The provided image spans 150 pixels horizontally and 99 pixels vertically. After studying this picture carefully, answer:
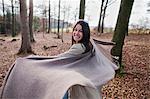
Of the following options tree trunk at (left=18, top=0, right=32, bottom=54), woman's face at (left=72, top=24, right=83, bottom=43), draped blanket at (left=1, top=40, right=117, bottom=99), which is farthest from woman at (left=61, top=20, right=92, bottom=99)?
tree trunk at (left=18, top=0, right=32, bottom=54)

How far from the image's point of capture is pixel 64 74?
324 centimetres

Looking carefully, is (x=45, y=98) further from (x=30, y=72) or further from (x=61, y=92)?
(x=30, y=72)

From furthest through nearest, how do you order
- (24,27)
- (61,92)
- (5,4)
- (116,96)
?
(5,4) < (24,27) < (116,96) < (61,92)

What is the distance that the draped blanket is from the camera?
312 cm

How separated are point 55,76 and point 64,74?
0.13 metres

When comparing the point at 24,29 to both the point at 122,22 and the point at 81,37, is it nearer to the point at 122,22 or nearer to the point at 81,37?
the point at 122,22

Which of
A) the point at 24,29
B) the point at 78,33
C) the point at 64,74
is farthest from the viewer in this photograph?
the point at 24,29

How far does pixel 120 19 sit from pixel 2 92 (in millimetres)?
6927

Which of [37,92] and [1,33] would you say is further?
[1,33]

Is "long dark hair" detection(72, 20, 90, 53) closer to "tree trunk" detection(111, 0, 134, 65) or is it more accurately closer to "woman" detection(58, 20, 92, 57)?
"woman" detection(58, 20, 92, 57)

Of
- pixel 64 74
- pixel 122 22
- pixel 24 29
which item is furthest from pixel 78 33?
pixel 24 29

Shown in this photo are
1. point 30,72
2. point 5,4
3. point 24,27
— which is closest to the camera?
point 30,72

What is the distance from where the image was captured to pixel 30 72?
3.48 m

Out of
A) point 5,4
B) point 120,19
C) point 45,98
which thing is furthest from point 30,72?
point 5,4
